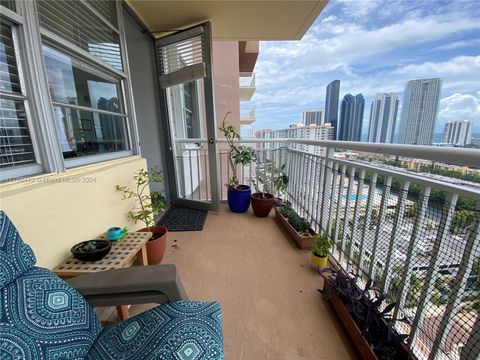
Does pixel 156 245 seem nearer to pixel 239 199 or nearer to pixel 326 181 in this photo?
pixel 239 199

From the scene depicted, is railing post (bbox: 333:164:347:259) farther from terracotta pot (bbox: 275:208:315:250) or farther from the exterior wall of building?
the exterior wall of building

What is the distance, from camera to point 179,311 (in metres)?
0.85

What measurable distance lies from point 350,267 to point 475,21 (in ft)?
8.33

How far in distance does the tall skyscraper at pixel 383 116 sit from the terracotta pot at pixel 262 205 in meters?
1.37

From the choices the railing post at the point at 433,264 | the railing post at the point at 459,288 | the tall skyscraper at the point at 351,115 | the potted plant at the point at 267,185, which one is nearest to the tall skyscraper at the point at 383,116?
the tall skyscraper at the point at 351,115

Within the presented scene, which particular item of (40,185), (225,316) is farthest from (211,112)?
(225,316)

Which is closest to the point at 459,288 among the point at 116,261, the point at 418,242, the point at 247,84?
the point at 418,242

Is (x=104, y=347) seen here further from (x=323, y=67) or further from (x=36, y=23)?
(x=323, y=67)

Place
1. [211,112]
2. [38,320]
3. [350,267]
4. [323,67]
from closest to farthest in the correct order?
[38,320] → [350,267] → [211,112] → [323,67]

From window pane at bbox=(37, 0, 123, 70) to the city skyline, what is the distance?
81.7 inches

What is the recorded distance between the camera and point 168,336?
76 centimetres

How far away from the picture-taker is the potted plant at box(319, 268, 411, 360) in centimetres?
98

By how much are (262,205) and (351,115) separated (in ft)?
4.84

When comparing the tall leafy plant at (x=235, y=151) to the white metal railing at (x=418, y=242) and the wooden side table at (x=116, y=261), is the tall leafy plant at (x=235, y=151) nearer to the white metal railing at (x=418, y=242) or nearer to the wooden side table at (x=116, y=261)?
the white metal railing at (x=418, y=242)
